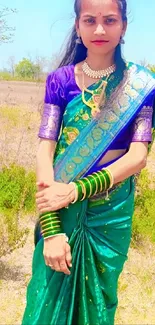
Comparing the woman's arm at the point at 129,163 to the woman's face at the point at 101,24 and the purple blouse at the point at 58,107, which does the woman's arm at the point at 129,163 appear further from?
the woman's face at the point at 101,24

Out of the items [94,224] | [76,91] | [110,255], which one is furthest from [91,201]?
[76,91]

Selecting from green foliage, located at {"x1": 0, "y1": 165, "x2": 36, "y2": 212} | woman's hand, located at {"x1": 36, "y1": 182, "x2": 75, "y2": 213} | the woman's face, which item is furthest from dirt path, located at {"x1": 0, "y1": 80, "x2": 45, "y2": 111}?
woman's hand, located at {"x1": 36, "y1": 182, "x2": 75, "y2": 213}

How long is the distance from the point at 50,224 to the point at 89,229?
159 mm

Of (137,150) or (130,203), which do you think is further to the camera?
(130,203)

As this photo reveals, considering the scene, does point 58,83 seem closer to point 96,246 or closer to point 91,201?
point 91,201

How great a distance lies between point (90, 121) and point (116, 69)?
183mm

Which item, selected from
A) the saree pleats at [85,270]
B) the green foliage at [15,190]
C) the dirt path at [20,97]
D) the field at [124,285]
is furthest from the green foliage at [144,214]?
the saree pleats at [85,270]

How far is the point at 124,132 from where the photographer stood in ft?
5.28

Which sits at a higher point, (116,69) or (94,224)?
(116,69)

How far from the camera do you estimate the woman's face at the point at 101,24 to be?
5.01ft

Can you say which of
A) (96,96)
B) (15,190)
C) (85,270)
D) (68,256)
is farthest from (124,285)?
(15,190)

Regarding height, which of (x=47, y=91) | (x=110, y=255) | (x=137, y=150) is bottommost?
(x=110, y=255)

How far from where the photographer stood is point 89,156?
1.61 meters

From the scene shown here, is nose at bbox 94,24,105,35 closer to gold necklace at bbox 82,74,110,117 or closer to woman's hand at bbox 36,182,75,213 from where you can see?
gold necklace at bbox 82,74,110,117
